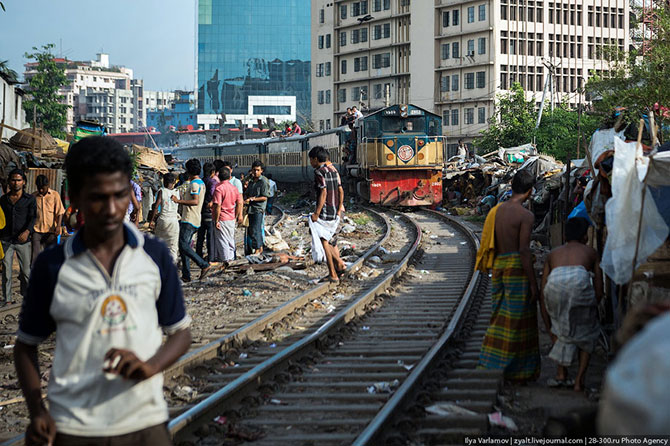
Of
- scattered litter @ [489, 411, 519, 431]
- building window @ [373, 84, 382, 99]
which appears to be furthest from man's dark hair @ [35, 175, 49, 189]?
building window @ [373, 84, 382, 99]

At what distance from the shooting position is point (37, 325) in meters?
2.80

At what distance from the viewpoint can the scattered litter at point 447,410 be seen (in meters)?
5.55

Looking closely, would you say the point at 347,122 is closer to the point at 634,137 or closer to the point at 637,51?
the point at 637,51

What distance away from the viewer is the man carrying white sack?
1092 cm

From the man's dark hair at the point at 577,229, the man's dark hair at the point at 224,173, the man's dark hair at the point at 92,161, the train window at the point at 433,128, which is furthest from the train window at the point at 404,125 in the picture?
the man's dark hair at the point at 92,161

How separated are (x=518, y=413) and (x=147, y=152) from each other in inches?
851

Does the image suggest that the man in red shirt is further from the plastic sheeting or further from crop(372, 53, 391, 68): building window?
crop(372, 53, 391, 68): building window

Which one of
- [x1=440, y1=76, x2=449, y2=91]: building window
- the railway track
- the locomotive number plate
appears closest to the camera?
the railway track

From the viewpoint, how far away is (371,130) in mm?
26375

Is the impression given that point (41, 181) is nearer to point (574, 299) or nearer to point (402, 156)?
point (574, 299)

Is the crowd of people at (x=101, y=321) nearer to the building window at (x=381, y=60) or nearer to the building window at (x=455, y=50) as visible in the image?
the building window at (x=455, y=50)

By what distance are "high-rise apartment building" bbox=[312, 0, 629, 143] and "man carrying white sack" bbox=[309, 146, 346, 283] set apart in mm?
55820

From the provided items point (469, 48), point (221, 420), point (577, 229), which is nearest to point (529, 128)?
point (469, 48)

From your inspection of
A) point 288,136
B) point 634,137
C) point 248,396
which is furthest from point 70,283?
point 288,136
